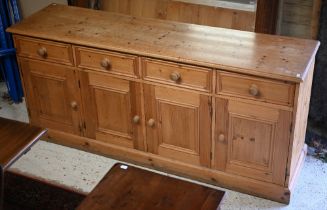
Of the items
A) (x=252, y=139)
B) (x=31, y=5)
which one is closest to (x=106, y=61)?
(x=252, y=139)

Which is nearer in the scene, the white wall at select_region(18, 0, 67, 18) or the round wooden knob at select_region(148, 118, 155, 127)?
the round wooden knob at select_region(148, 118, 155, 127)

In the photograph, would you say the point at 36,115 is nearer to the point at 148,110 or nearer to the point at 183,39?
the point at 148,110

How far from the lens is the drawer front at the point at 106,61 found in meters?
2.70

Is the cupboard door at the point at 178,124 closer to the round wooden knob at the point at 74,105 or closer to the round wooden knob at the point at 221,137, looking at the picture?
the round wooden knob at the point at 221,137

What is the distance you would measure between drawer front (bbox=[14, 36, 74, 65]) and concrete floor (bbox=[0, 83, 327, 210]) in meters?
0.58

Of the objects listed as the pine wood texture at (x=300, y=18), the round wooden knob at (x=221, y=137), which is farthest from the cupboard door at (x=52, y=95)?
the pine wood texture at (x=300, y=18)

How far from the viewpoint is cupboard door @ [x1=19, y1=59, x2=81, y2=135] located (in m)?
2.95

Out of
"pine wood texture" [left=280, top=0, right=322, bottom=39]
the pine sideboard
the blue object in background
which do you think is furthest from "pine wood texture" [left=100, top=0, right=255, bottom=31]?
the blue object in background

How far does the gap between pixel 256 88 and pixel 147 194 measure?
757 millimetres

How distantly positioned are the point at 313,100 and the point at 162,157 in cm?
94

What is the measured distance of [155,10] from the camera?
10.9 feet

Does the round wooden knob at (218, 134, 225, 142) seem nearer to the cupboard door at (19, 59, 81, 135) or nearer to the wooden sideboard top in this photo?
the wooden sideboard top

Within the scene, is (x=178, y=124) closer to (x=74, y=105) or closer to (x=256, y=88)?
(x=256, y=88)

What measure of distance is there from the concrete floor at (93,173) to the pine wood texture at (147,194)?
26.3 inches
